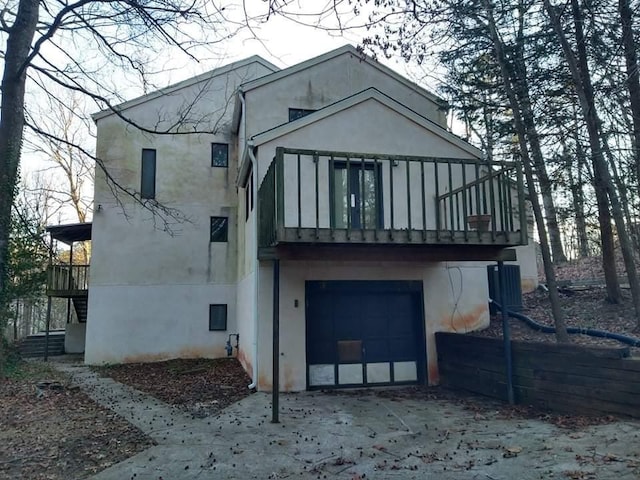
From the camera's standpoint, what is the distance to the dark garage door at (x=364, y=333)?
29.6 ft

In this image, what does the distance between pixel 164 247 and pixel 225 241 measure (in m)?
1.82

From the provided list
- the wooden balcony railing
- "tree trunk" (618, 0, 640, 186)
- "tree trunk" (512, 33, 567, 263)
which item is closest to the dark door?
"tree trunk" (512, 33, 567, 263)

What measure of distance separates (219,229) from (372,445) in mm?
9778

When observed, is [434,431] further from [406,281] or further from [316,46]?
[316,46]

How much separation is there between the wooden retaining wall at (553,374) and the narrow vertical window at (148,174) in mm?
9744

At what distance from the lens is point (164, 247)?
1359 cm

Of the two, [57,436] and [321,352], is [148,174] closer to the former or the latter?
[321,352]

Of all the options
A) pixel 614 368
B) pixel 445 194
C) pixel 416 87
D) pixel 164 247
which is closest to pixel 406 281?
pixel 445 194

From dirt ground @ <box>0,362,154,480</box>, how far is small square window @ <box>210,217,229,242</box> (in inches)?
252

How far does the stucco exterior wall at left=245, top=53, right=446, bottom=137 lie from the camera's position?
470 inches

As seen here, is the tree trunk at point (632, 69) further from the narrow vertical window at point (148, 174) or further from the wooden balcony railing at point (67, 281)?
the wooden balcony railing at point (67, 281)

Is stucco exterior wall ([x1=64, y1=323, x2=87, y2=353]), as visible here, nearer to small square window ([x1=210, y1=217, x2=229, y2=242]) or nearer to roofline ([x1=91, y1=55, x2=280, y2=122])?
small square window ([x1=210, y1=217, x2=229, y2=242])

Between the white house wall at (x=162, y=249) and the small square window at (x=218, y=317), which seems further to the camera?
the small square window at (x=218, y=317)

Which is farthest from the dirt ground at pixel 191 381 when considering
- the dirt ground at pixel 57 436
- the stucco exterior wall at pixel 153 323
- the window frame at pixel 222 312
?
the dirt ground at pixel 57 436
